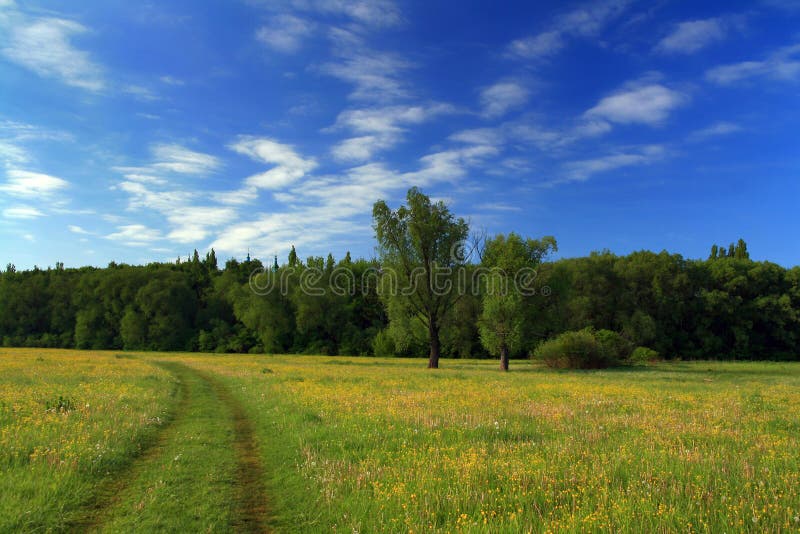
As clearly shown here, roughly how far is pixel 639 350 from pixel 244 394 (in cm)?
Result: 5072

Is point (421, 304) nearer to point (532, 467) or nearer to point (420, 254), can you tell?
point (420, 254)

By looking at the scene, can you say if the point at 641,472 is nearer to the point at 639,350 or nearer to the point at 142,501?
the point at 142,501

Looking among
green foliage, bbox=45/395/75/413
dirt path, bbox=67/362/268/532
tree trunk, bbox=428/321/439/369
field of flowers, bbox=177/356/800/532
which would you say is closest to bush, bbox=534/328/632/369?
tree trunk, bbox=428/321/439/369

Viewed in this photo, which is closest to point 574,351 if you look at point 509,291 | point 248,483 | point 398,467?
point 509,291

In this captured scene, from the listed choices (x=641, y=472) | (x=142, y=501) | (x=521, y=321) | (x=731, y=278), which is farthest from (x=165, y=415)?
(x=731, y=278)

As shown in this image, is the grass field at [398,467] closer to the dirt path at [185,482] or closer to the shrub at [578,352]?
the dirt path at [185,482]

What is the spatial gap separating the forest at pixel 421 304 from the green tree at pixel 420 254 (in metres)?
0.15

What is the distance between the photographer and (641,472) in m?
8.62

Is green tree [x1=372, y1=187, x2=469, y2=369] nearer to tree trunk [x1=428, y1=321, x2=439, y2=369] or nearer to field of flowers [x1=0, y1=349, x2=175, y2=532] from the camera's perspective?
tree trunk [x1=428, y1=321, x2=439, y2=369]

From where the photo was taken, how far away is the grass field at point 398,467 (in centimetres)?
723

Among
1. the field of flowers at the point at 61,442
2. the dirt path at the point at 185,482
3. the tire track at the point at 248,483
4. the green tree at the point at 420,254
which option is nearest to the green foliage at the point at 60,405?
the field of flowers at the point at 61,442

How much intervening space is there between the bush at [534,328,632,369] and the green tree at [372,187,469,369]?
11246 mm

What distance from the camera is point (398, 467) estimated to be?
954cm

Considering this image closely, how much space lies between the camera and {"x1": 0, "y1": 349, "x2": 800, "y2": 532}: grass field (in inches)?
285
